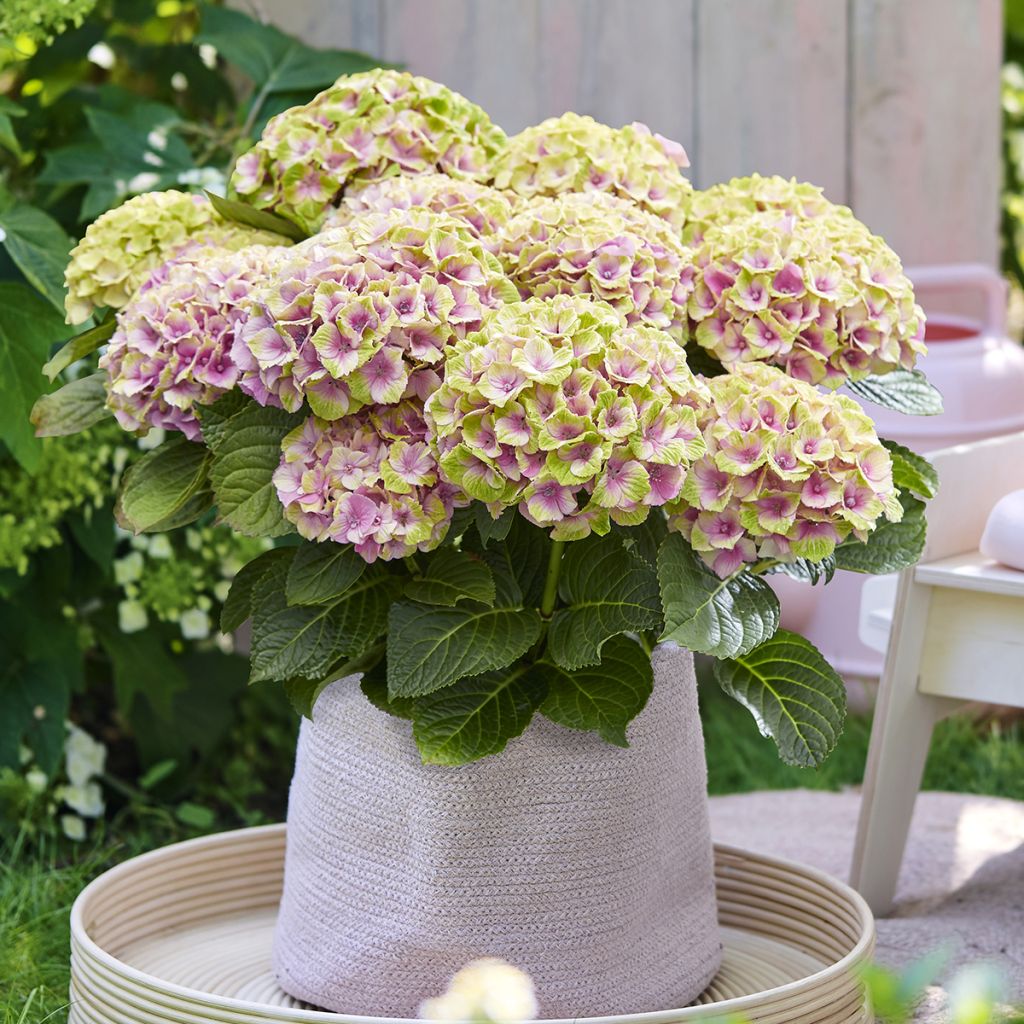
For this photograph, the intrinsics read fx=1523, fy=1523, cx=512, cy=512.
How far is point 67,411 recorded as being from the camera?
48.4 inches

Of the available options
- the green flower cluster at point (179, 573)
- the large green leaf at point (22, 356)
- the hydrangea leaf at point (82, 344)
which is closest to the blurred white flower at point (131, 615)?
the green flower cluster at point (179, 573)

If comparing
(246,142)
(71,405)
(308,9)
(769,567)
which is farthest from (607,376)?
(308,9)

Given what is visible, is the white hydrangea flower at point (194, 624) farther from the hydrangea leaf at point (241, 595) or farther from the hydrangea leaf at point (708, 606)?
the hydrangea leaf at point (708, 606)

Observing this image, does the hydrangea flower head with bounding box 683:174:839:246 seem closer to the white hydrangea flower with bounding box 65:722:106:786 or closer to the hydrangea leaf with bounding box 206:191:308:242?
the hydrangea leaf with bounding box 206:191:308:242

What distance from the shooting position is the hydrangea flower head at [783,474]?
39.5 inches

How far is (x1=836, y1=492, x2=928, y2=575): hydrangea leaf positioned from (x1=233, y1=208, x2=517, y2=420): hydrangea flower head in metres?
0.32

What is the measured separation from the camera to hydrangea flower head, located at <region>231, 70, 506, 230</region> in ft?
4.04

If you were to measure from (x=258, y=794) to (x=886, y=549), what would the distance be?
140cm

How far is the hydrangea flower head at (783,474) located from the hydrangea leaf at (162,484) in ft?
1.25

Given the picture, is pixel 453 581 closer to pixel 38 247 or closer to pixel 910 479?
pixel 910 479

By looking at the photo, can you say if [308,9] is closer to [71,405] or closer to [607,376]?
[71,405]

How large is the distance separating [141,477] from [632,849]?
473 millimetres

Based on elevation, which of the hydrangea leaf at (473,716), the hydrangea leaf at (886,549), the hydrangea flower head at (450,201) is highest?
the hydrangea flower head at (450,201)

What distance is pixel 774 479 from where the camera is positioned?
1012 millimetres
